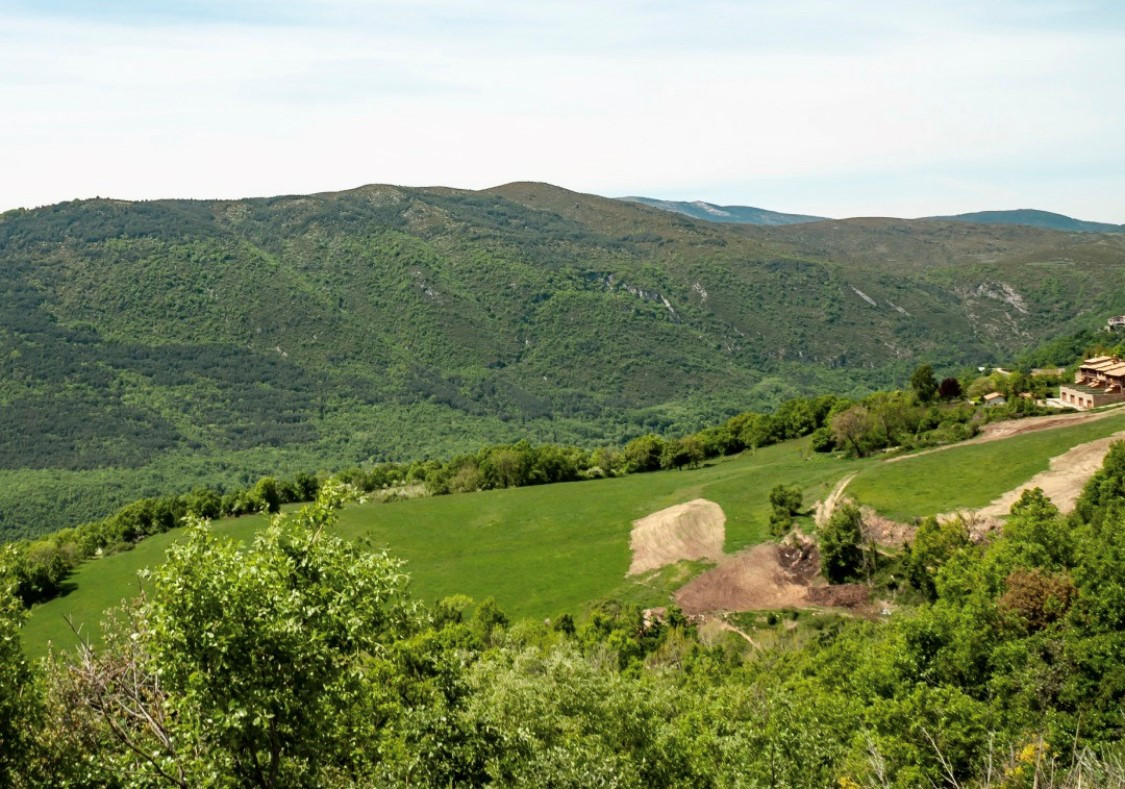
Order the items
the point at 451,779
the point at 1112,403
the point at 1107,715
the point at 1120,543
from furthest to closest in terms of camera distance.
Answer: the point at 1112,403 < the point at 1120,543 < the point at 1107,715 < the point at 451,779

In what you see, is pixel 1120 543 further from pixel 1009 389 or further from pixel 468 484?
pixel 468 484

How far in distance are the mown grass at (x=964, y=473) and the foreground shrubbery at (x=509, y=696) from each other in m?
23.1

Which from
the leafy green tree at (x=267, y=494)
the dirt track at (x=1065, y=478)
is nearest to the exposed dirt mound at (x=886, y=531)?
the dirt track at (x=1065, y=478)

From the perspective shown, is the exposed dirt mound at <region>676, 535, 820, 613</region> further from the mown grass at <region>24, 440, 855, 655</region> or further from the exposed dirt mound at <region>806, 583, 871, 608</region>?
the mown grass at <region>24, 440, 855, 655</region>

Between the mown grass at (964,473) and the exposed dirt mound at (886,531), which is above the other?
the mown grass at (964,473)

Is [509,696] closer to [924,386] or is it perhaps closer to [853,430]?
[853,430]

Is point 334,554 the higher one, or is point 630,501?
point 334,554

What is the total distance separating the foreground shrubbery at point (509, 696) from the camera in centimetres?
1600

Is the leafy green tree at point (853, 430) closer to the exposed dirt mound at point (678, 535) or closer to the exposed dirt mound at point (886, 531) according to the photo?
the exposed dirt mound at point (678, 535)

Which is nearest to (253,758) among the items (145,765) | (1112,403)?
(145,765)

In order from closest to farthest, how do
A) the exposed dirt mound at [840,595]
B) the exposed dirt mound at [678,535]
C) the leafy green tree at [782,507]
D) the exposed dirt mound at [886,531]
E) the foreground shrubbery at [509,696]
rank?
the foreground shrubbery at [509,696]
the exposed dirt mound at [840,595]
the exposed dirt mound at [886,531]
the leafy green tree at [782,507]
the exposed dirt mound at [678,535]

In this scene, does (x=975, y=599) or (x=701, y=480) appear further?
(x=701, y=480)

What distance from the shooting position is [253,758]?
636 inches

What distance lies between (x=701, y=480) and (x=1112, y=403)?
3883 cm
